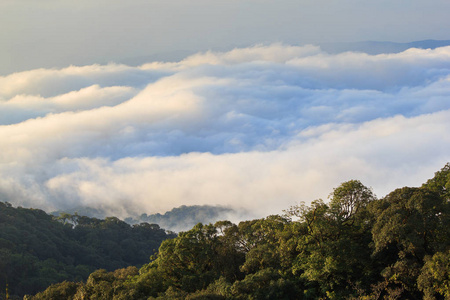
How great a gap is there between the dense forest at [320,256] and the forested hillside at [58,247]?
34.5 metres

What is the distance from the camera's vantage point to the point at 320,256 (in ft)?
115

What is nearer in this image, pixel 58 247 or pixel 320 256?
pixel 320 256

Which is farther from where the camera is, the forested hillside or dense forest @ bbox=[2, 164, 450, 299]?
the forested hillside

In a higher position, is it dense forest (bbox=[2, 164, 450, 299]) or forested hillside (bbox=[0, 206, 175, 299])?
forested hillside (bbox=[0, 206, 175, 299])

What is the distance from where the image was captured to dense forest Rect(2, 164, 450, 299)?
31.5m

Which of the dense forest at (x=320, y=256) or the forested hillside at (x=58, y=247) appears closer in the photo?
the dense forest at (x=320, y=256)

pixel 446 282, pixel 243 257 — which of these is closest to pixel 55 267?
pixel 243 257

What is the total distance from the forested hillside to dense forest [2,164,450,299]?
34500 millimetres

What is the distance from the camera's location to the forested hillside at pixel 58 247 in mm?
72250

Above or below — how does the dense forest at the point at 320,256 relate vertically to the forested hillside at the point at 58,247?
below

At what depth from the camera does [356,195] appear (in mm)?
39188

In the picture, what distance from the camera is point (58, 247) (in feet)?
292

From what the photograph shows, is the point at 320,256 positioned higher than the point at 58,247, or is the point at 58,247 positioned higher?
the point at 58,247

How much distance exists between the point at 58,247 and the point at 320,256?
218ft
